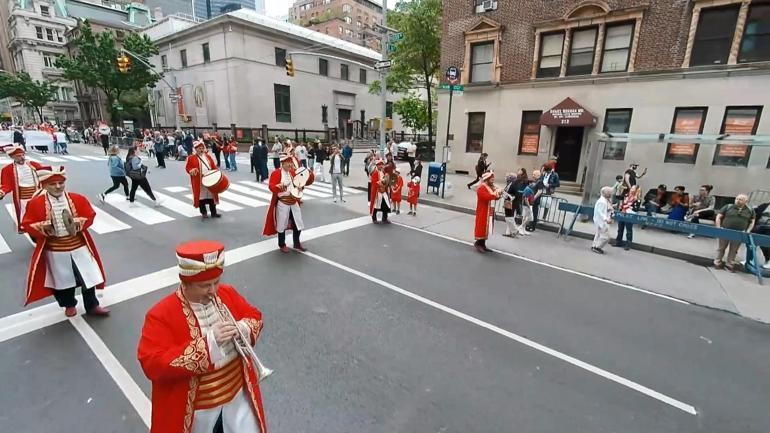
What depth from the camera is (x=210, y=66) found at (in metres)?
32.3

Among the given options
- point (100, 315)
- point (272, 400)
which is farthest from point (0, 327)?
point (272, 400)

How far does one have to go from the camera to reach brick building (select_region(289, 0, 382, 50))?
268 ft

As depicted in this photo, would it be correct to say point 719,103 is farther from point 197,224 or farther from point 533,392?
point 197,224

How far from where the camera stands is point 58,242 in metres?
4.16

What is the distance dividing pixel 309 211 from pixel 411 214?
308 cm

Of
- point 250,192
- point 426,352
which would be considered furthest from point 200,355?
point 250,192

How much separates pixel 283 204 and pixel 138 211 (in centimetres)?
554

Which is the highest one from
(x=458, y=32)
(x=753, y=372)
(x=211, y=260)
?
(x=458, y=32)

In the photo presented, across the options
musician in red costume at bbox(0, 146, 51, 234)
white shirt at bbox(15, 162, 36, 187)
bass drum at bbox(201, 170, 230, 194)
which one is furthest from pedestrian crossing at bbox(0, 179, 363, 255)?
white shirt at bbox(15, 162, 36, 187)

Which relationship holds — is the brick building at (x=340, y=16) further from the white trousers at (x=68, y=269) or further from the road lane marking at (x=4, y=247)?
the white trousers at (x=68, y=269)

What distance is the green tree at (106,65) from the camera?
102 ft

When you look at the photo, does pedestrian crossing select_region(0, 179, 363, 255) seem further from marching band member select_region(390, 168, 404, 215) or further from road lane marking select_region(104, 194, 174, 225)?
marching band member select_region(390, 168, 404, 215)

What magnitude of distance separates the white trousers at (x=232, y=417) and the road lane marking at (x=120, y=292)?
12.5 ft

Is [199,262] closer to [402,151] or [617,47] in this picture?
[617,47]
